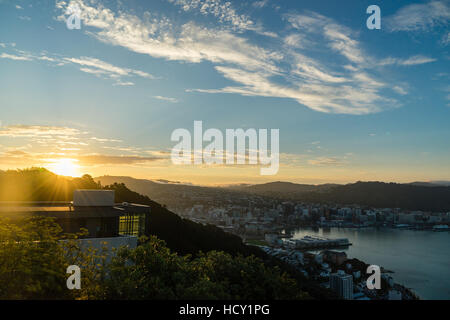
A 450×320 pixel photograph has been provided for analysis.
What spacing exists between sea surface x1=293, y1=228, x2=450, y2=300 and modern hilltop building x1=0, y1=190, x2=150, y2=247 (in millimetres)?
34895

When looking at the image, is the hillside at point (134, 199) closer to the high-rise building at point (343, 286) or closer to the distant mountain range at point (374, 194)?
the high-rise building at point (343, 286)

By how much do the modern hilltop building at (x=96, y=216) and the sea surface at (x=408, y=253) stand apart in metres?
34.9

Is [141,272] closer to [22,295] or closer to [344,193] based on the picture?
[22,295]

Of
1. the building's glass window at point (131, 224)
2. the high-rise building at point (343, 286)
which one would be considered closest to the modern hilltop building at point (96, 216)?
the building's glass window at point (131, 224)

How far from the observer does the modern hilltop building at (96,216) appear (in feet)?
33.4

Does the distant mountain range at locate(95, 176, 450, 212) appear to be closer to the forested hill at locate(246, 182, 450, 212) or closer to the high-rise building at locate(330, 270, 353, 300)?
the forested hill at locate(246, 182, 450, 212)

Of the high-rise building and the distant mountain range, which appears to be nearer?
the high-rise building

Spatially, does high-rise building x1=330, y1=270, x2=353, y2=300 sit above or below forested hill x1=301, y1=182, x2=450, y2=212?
below

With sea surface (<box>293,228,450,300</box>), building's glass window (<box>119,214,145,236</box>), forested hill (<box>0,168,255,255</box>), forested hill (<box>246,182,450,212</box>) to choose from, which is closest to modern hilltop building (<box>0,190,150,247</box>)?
building's glass window (<box>119,214,145,236</box>)

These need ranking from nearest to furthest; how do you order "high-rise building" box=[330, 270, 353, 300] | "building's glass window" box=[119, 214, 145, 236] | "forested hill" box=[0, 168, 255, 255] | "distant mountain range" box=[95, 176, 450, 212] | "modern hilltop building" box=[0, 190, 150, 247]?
"modern hilltop building" box=[0, 190, 150, 247] → "building's glass window" box=[119, 214, 145, 236] → "forested hill" box=[0, 168, 255, 255] → "high-rise building" box=[330, 270, 353, 300] → "distant mountain range" box=[95, 176, 450, 212]

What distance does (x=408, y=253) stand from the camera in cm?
5822

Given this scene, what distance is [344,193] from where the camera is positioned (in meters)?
118

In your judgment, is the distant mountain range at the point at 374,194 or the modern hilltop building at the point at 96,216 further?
the distant mountain range at the point at 374,194

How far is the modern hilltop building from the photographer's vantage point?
1018 centimetres
